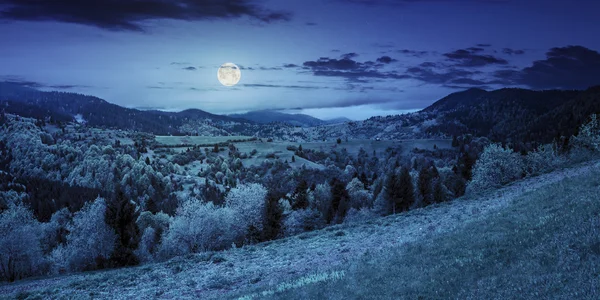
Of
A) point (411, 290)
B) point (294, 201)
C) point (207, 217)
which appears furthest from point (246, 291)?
point (294, 201)

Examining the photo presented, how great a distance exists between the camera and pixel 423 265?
1734 centimetres

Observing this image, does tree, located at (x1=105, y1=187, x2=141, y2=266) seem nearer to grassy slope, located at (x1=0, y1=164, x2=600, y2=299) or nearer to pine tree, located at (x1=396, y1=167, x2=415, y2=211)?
grassy slope, located at (x1=0, y1=164, x2=600, y2=299)

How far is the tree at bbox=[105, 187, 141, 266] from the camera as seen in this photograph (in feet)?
195

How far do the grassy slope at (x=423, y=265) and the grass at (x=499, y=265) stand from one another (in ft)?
0.15

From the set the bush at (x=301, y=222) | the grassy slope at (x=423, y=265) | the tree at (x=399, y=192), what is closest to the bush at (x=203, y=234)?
the bush at (x=301, y=222)

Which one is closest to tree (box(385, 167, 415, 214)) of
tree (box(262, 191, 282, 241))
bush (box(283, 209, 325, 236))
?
bush (box(283, 209, 325, 236))

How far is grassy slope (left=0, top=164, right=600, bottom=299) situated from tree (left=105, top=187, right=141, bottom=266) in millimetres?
22961

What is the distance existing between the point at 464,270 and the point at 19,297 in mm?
32899

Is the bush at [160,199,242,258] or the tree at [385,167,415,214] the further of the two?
the tree at [385,167,415,214]

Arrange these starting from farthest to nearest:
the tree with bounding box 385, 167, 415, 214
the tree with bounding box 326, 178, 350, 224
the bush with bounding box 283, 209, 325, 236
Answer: the tree with bounding box 326, 178, 350, 224
the tree with bounding box 385, 167, 415, 214
the bush with bounding box 283, 209, 325, 236

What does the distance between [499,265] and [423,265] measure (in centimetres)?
376

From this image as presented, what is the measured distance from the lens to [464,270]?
15.0 metres

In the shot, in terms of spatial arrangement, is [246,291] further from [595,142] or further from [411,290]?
[595,142]

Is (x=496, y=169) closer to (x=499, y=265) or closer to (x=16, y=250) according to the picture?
(x=499, y=265)
